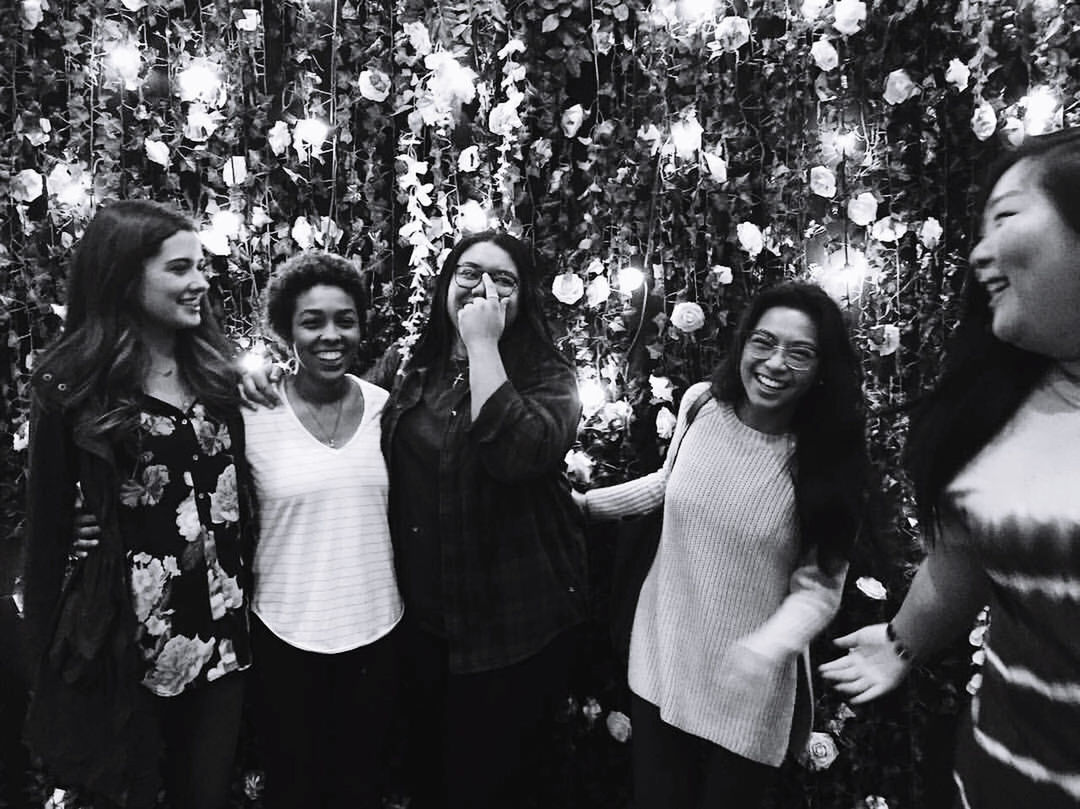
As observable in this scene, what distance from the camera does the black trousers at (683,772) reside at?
4.68 feet

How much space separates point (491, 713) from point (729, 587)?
57 cm

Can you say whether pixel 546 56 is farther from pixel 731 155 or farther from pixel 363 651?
pixel 363 651

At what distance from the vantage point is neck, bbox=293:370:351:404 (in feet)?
5.26

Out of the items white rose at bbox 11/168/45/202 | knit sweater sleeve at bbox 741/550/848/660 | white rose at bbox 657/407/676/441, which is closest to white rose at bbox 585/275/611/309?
white rose at bbox 657/407/676/441

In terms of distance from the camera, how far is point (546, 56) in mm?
2090

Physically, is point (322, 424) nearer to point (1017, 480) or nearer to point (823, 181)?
point (1017, 480)

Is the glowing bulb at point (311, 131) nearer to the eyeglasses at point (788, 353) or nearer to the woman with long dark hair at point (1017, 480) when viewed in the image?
the eyeglasses at point (788, 353)

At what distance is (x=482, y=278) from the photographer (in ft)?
5.15

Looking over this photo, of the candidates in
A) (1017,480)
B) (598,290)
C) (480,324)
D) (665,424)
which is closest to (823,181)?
(598,290)

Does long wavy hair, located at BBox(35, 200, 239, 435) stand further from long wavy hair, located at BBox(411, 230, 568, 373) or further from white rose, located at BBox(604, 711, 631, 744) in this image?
white rose, located at BBox(604, 711, 631, 744)

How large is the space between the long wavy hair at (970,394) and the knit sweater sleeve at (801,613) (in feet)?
1.10

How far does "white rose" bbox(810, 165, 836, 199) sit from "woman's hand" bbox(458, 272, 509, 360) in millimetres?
1011

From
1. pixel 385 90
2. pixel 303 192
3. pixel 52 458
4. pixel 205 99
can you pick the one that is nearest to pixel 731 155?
pixel 385 90

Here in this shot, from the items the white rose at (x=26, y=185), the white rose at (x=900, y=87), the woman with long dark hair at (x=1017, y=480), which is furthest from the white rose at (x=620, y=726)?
the white rose at (x=26, y=185)
